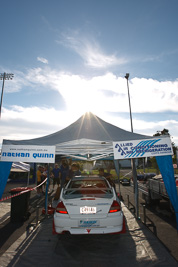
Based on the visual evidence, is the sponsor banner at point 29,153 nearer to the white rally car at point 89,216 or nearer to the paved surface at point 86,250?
the white rally car at point 89,216

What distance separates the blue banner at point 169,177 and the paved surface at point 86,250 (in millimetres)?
1226

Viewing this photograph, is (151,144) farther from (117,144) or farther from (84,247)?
(84,247)

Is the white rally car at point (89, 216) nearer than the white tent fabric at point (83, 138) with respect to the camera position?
Yes

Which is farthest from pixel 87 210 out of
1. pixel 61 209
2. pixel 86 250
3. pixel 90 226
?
pixel 86 250

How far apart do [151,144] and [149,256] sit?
9.86 ft

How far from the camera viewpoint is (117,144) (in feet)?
18.6

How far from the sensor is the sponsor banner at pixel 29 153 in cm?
542

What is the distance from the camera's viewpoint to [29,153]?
5.58 m

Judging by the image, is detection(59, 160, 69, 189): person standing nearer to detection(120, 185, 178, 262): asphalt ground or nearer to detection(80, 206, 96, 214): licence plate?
detection(120, 185, 178, 262): asphalt ground

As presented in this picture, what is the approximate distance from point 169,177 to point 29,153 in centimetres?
446

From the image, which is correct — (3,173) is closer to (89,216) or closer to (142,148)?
(89,216)

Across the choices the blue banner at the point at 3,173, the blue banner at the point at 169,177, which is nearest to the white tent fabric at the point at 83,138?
the blue banner at the point at 3,173

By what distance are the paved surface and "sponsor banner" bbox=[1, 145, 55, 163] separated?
2.20 metres

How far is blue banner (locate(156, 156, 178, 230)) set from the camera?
17.0 ft
